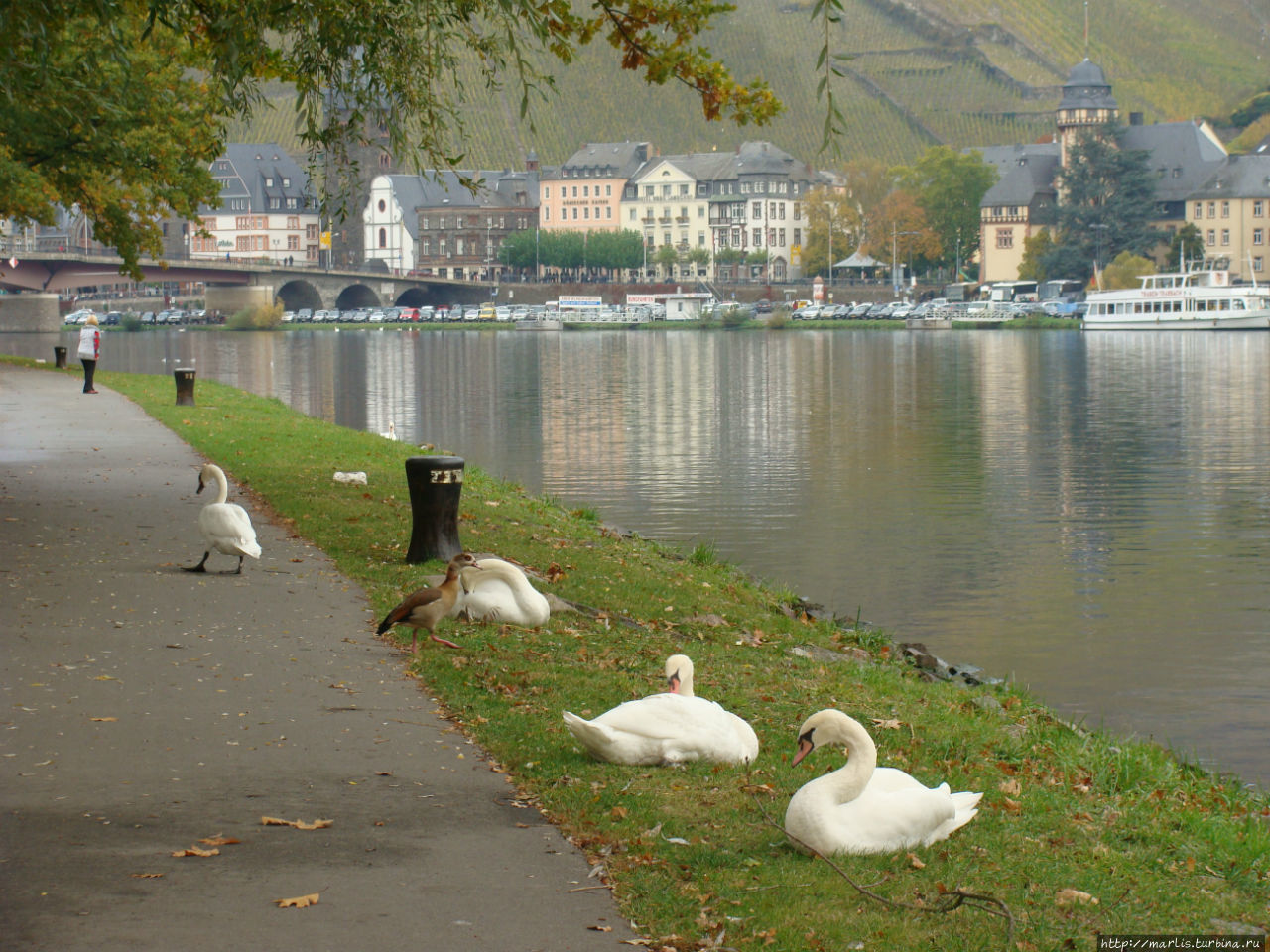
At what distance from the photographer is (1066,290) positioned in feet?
492

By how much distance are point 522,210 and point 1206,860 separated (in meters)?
193

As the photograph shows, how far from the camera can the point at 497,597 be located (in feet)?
42.9

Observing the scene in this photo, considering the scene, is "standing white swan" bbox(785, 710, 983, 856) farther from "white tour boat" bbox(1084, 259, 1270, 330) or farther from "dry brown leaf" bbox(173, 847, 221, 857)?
"white tour boat" bbox(1084, 259, 1270, 330)

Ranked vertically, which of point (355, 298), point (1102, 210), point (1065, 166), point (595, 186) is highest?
point (595, 186)

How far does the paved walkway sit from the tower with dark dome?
552 ft

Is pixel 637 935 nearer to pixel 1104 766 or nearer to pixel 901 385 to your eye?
pixel 1104 766

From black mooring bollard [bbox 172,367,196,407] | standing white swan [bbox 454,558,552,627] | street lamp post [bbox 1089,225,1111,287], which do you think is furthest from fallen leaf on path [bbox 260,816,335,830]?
street lamp post [bbox 1089,225,1111,287]

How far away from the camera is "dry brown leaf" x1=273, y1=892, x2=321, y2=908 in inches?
268

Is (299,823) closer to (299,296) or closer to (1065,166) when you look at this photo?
(1065,166)

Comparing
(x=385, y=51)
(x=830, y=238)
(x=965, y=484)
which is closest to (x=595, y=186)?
(x=830, y=238)

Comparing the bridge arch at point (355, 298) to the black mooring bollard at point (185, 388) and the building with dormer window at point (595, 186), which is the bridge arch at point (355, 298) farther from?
the black mooring bollard at point (185, 388)

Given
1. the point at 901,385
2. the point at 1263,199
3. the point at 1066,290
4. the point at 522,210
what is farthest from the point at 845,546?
the point at 522,210

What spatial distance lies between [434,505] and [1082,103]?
553ft

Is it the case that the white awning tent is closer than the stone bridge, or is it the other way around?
the stone bridge
